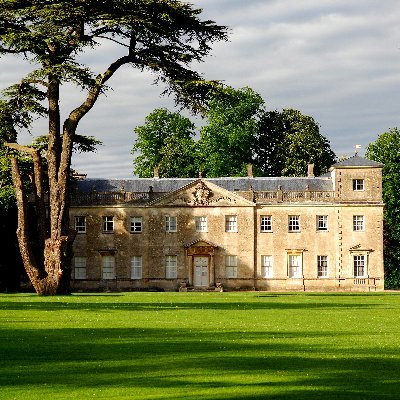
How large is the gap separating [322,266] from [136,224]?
11347 millimetres

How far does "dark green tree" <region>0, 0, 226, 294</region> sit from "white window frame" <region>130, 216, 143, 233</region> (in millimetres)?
18708

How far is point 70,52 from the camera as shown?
3997 centimetres

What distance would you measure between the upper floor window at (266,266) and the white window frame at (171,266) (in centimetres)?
511

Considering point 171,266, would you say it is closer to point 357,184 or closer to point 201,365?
point 357,184

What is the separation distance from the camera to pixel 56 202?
43281 millimetres

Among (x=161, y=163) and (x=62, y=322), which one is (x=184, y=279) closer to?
(x=161, y=163)

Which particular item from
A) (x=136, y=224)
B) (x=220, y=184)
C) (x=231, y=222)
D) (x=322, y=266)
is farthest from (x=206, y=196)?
(x=322, y=266)

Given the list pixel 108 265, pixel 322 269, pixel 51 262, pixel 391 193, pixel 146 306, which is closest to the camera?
pixel 146 306

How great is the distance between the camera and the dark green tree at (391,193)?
69625 millimetres

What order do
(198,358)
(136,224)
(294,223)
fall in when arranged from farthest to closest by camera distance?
1. (136,224)
2. (294,223)
3. (198,358)

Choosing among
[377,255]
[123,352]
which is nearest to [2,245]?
[377,255]

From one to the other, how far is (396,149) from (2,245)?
94.9 feet

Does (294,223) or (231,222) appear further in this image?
(294,223)

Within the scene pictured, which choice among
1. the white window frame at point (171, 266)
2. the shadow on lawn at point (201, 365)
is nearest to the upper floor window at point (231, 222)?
the white window frame at point (171, 266)
